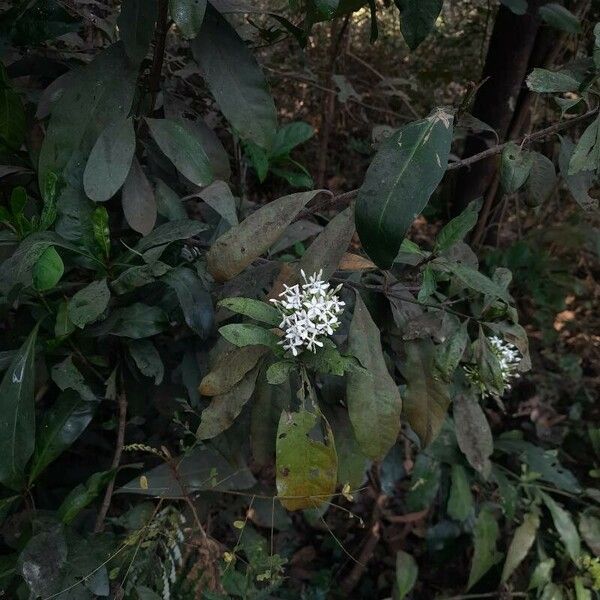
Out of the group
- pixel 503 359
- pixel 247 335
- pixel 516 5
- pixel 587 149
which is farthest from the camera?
pixel 516 5

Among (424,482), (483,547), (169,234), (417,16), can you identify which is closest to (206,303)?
(169,234)

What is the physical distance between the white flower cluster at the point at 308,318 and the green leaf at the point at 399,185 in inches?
4.0

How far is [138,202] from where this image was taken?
1220 millimetres

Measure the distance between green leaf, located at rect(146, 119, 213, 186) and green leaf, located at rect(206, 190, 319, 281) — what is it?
187 millimetres

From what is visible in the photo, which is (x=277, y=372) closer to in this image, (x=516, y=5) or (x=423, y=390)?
(x=423, y=390)

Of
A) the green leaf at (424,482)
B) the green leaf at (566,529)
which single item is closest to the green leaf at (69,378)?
the green leaf at (424,482)

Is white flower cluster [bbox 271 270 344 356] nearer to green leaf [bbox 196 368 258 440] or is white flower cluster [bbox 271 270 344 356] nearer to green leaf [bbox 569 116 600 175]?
green leaf [bbox 196 368 258 440]

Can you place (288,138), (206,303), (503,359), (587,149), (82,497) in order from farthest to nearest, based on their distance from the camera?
(288,138) < (503,359) < (82,497) < (206,303) < (587,149)

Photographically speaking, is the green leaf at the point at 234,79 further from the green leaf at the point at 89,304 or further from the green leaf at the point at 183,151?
the green leaf at the point at 89,304

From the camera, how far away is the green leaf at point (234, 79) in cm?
118

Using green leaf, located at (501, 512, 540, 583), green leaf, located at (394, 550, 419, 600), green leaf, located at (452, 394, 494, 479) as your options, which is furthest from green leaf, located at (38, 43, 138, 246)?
green leaf, located at (501, 512, 540, 583)

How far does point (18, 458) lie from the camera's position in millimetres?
1145

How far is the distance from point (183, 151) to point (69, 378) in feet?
1.58

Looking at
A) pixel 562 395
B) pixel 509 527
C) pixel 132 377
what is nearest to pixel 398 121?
pixel 562 395
